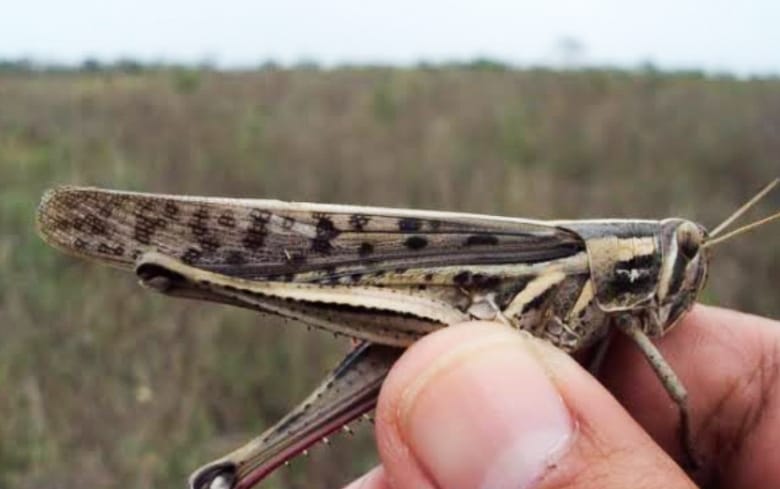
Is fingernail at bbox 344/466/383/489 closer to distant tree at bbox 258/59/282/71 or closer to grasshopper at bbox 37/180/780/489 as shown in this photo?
grasshopper at bbox 37/180/780/489

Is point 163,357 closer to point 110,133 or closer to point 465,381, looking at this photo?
point 465,381

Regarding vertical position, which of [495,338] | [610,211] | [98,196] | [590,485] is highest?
[98,196]

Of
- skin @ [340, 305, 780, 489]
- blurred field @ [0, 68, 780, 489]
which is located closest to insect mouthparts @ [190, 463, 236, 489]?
skin @ [340, 305, 780, 489]

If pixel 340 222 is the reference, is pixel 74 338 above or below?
below

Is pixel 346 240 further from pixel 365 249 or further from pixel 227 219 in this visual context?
pixel 227 219


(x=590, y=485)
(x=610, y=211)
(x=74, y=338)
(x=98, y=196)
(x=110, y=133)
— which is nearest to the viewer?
(x=590, y=485)

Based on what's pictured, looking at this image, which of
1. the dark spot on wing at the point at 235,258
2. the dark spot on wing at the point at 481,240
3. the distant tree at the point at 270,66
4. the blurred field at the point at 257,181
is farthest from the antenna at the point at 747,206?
the distant tree at the point at 270,66

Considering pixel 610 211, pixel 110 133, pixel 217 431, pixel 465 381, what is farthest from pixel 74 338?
pixel 110 133

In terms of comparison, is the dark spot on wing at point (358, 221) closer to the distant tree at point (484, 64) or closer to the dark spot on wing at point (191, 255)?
the dark spot on wing at point (191, 255)

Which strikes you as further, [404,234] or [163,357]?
[163,357]
